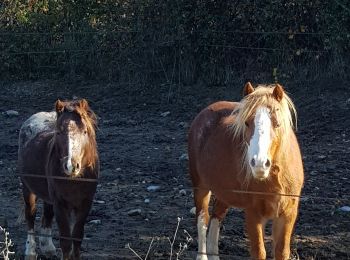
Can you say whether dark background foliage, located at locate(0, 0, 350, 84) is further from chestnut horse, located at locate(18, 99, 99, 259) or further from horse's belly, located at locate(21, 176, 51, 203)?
chestnut horse, located at locate(18, 99, 99, 259)

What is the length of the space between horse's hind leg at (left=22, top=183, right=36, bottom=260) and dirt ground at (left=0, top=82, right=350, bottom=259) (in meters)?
0.22

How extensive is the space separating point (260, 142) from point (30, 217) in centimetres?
321

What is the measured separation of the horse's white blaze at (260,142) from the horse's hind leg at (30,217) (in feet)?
9.33

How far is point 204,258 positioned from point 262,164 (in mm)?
2066

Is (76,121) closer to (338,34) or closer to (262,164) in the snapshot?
(262,164)

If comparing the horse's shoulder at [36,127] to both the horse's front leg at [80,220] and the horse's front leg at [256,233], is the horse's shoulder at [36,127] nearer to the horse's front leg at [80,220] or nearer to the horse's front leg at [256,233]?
the horse's front leg at [80,220]

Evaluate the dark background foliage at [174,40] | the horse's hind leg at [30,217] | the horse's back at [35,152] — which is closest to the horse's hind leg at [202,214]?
the horse's back at [35,152]

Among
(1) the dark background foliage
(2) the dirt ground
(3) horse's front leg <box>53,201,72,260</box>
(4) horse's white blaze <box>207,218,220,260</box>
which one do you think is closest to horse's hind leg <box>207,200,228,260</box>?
(4) horse's white blaze <box>207,218,220,260</box>

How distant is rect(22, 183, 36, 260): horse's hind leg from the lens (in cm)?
697

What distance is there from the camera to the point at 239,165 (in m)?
5.66

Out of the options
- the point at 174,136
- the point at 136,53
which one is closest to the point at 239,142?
the point at 174,136

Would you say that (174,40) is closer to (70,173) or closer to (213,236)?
(213,236)

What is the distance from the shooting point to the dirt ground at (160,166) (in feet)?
23.5

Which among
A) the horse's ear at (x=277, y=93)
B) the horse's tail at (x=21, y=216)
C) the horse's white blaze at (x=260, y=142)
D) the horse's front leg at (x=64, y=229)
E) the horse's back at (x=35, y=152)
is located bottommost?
the horse's tail at (x=21, y=216)
